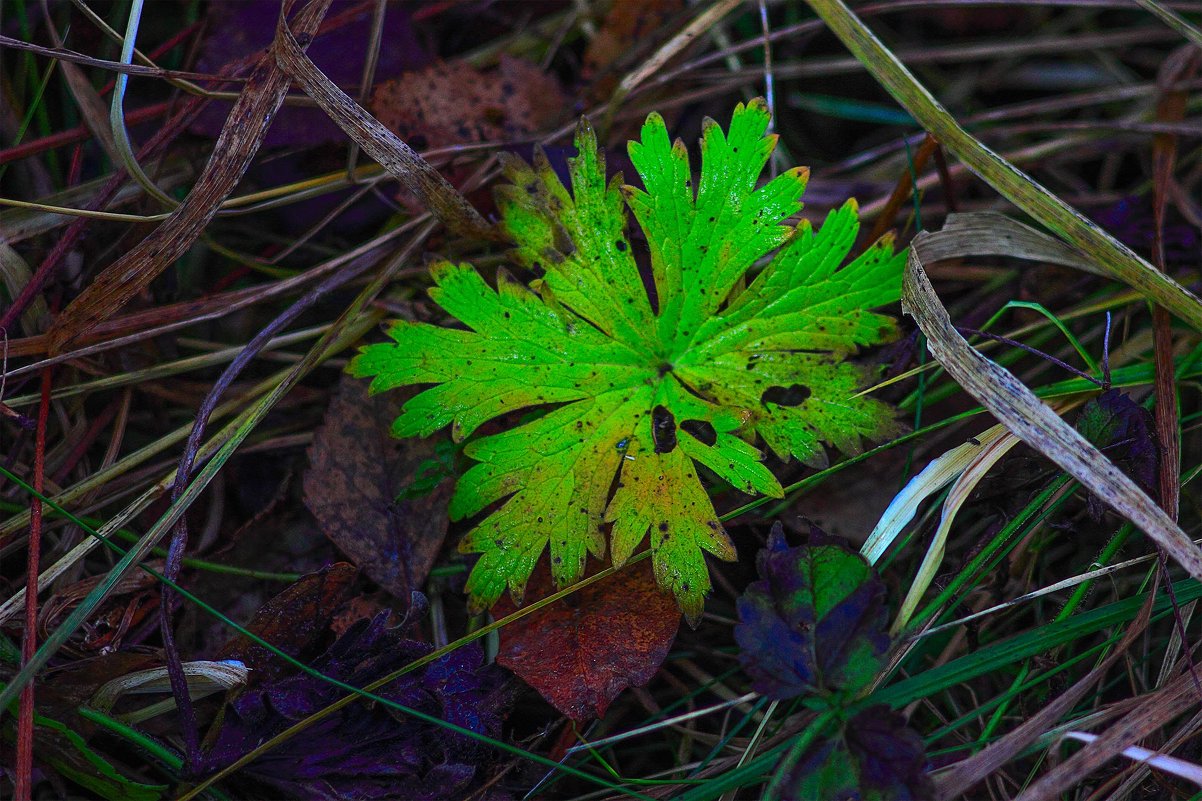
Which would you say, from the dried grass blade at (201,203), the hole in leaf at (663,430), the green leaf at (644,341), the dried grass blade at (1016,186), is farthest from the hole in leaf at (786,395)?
the dried grass blade at (201,203)

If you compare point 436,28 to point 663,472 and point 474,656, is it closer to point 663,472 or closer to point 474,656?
point 663,472

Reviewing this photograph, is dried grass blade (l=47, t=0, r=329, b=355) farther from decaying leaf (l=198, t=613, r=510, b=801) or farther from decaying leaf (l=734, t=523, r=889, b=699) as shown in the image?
decaying leaf (l=734, t=523, r=889, b=699)

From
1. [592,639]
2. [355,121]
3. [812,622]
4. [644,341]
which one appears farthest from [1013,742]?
[355,121]

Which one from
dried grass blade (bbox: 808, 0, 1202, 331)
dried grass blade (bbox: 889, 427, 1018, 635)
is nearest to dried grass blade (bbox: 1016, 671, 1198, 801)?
dried grass blade (bbox: 889, 427, 1018, 635)

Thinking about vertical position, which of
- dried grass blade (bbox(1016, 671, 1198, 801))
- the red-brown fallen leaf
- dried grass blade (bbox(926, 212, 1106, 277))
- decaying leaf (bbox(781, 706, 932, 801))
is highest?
dried grass blade (bbox(926, 212, 1106, 277))

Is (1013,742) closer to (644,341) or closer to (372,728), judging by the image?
(644,341)

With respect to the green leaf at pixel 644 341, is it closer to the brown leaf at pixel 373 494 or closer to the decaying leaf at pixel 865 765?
the brown leaf at pixel 373 494

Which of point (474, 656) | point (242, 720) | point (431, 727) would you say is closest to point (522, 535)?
point (474, 656)
